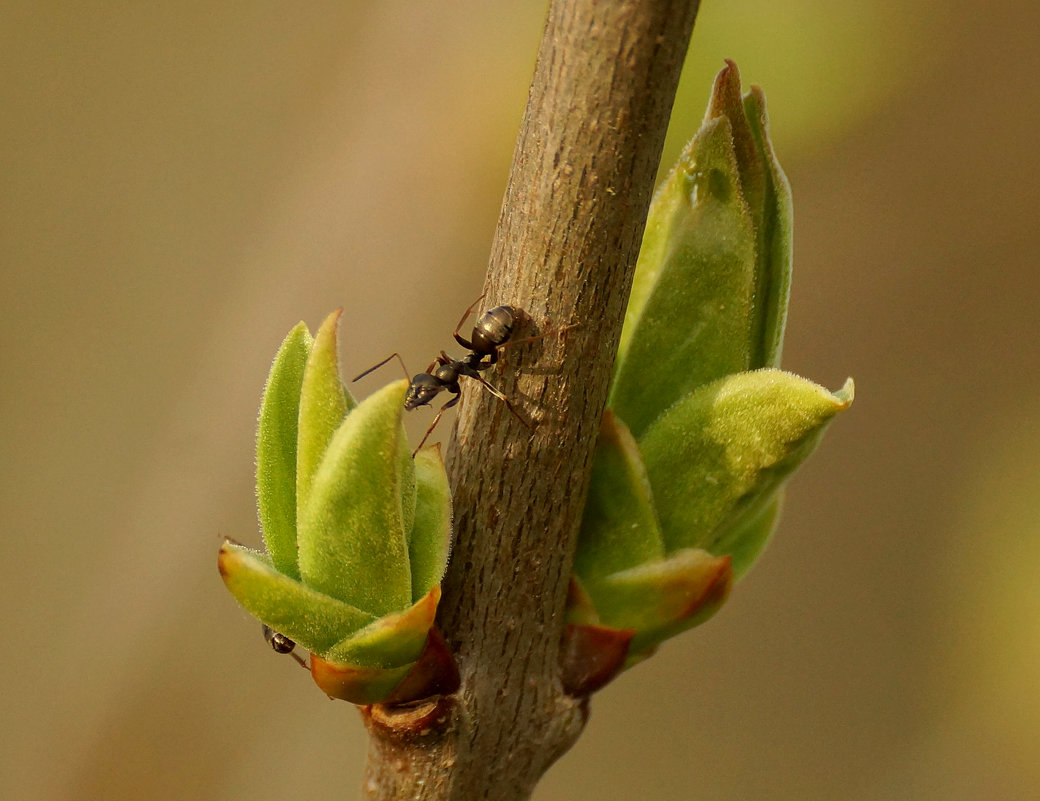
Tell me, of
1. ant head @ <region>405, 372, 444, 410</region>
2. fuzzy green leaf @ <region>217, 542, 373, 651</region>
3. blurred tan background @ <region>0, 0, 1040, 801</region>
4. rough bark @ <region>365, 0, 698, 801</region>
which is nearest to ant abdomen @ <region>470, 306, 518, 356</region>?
rough bark @ <region>365, 0, 698, 801</region>

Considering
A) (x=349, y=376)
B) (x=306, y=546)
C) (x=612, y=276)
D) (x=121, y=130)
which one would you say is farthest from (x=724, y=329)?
(x=121, y=130)

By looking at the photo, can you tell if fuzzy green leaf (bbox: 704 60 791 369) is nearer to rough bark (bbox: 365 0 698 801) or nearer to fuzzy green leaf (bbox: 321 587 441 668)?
rough bark (bbox: 365 0 698 801)

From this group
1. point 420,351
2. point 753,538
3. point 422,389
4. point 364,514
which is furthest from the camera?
point 420,351

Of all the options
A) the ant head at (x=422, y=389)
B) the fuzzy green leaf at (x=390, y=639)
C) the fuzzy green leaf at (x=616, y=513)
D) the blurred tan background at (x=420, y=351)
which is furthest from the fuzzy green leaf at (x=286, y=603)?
the blurred tan background at (x=420, y=351)

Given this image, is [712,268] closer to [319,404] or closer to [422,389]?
[319,404]

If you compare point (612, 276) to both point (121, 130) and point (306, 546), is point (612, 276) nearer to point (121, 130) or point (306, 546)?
point (306, 546)

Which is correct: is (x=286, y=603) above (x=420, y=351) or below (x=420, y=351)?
below

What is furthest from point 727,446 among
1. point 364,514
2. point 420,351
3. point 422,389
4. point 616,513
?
point 420,351
